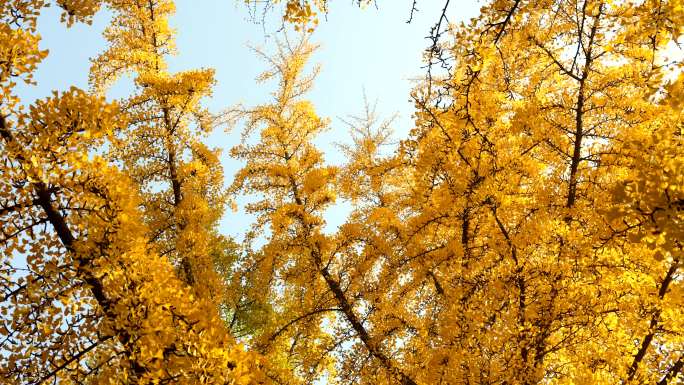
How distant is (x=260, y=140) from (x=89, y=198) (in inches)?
256

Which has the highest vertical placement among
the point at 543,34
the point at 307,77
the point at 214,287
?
the point at 307,77

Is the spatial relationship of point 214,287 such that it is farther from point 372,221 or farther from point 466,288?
point 466,288

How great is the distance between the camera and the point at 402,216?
1223 centimetres

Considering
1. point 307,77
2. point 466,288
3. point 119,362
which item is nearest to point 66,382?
point 119,362

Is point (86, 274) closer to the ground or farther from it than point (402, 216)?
closer to the ground

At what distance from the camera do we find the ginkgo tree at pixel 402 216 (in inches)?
154

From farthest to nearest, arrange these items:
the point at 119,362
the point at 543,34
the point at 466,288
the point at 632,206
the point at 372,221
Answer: the point at 372,221 → the point at 543,34 → the point at 466,288 → the point at 119,362 → the point at 632,206

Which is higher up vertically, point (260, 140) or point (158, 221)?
point (260, 140)

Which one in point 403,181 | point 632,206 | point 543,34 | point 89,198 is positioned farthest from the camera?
point 403,181

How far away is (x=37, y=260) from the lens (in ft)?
→ 13.4

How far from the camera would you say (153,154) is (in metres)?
9.65

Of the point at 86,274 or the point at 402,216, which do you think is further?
the point at 402,216

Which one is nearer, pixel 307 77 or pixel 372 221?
pixel 372 221

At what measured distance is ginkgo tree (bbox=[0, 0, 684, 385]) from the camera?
390 cm
